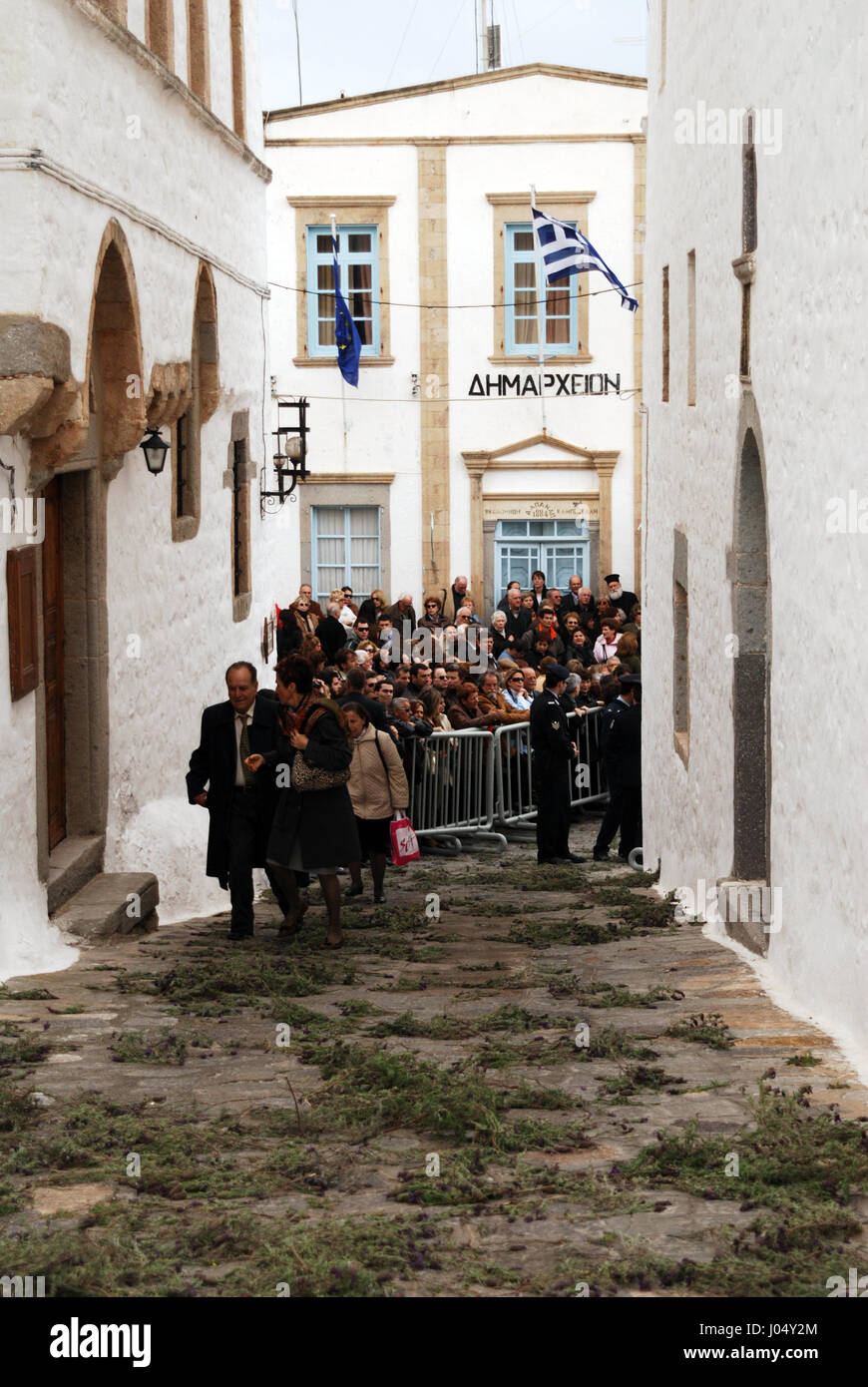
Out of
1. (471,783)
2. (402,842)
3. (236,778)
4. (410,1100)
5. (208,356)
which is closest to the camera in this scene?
(410,1100)

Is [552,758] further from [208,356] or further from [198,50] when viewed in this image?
→ [198,50]

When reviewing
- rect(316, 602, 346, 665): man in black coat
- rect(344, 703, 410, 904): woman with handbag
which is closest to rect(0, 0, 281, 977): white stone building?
rect(344, 703, 410, 904): woman with handbag

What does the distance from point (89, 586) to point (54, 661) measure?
0.54 meters

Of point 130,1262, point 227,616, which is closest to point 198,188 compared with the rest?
point 227,616

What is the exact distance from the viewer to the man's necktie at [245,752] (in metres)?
10.8

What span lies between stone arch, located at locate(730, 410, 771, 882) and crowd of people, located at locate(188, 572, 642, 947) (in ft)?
7.39

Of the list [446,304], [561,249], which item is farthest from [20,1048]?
[446,304]

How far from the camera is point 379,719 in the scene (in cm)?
1350

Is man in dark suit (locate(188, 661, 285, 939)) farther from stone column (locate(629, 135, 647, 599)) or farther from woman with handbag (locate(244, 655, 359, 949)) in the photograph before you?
stone column (locate(629, 135, 647, 599))

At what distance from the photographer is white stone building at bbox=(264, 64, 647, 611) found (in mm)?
29188

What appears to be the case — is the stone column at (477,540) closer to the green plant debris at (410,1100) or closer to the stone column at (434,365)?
the stone column at (434,365)

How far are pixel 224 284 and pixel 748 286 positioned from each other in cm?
734

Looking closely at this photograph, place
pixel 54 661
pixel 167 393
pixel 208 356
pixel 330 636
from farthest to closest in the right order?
pixel 330 636 → pixel 208 356 → pixel 167 393 → pixel 54 661

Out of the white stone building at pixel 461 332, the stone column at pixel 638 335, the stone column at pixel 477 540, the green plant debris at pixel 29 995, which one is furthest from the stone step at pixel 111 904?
the stone column at pixel 638 335
